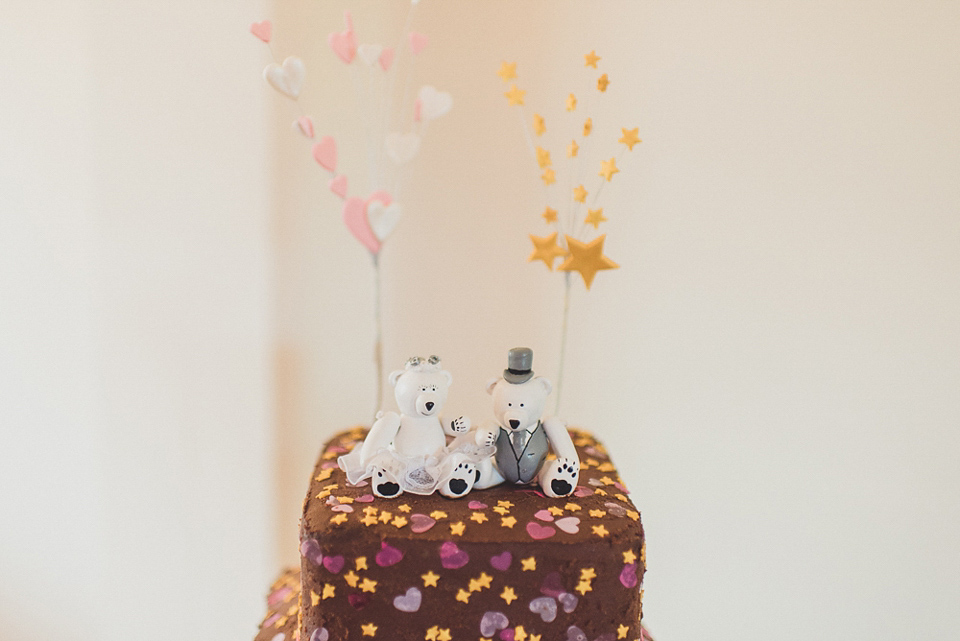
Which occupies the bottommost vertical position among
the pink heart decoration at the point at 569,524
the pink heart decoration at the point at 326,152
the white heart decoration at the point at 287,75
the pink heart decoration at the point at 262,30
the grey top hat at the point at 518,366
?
the pink heart decoration at the point at 569,524

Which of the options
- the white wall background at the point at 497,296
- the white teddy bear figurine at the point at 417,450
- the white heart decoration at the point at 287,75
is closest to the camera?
the white teddy bear figurine at the point at 417,450

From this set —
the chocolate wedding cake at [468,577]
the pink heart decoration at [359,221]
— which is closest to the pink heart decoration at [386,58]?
the pink heart decoration at [359,221]

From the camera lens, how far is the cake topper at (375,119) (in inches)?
49.4

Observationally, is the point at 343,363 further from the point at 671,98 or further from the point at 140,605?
the point at 671,98

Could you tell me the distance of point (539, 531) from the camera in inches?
38.2

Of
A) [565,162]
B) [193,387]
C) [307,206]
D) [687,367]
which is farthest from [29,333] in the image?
[687,367]

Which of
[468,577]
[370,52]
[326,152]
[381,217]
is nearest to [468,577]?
[468,577]

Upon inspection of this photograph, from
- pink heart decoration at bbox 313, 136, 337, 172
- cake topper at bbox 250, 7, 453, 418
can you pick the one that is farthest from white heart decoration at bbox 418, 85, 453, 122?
pink heart decoration at bbox 313, 136, 337, 172

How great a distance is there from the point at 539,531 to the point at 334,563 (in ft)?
0.85

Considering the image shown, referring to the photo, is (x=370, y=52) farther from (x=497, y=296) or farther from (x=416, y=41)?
(x=497, y=296)

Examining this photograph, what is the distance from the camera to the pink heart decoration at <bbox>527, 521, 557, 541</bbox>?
96 centimetres

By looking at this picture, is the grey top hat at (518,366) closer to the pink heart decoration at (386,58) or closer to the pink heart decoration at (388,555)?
the pink heart decoration at (388,555)

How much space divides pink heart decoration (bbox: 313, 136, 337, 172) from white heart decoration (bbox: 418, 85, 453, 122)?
0.52 ft

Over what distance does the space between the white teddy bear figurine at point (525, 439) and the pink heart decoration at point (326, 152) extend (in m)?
0.47
